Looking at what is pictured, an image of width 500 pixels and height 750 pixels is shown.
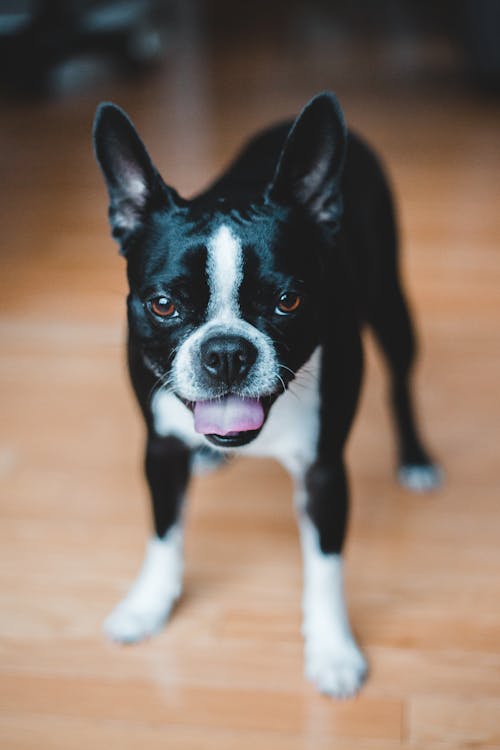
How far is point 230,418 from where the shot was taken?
1.46 meters

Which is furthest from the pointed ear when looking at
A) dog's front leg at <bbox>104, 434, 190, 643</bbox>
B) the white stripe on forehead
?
dog's front leg at <bbox>104, 434, 190, 643</bbox>

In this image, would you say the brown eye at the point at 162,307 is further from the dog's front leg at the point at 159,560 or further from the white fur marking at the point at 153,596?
the white fur marking at the point at 153,596

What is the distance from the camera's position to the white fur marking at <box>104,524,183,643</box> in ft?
5.69

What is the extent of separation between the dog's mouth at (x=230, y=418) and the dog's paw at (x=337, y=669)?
493 mm

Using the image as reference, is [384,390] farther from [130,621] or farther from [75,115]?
[75,115]

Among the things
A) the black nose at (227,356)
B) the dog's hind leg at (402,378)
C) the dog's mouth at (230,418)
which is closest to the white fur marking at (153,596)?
the dog's mouth at (230,418)

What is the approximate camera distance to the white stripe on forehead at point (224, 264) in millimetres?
1370

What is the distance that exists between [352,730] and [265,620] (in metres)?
0.32

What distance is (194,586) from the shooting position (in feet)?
6.18

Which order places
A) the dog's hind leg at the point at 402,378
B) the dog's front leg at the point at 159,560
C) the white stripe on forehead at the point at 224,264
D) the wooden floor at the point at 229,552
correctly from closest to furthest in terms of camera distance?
1. the white stripe on forehead at the point at 224,264
2. the wooden floor at the point at 229,552
3. the dog's front leg at the point at 159,560
4. the dog's hind leg at the point at 402,378

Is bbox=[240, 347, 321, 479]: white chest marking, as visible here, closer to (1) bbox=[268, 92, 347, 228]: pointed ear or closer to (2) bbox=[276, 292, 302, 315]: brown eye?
(2) bbox=[276, 292, 302, 315]: brown eye

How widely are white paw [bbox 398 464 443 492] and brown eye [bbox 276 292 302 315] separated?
90 cm

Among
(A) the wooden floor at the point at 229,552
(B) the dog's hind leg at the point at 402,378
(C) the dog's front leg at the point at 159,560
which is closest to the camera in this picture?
(A) the wooden floor at the point at 229,552

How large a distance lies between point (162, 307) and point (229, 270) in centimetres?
15
